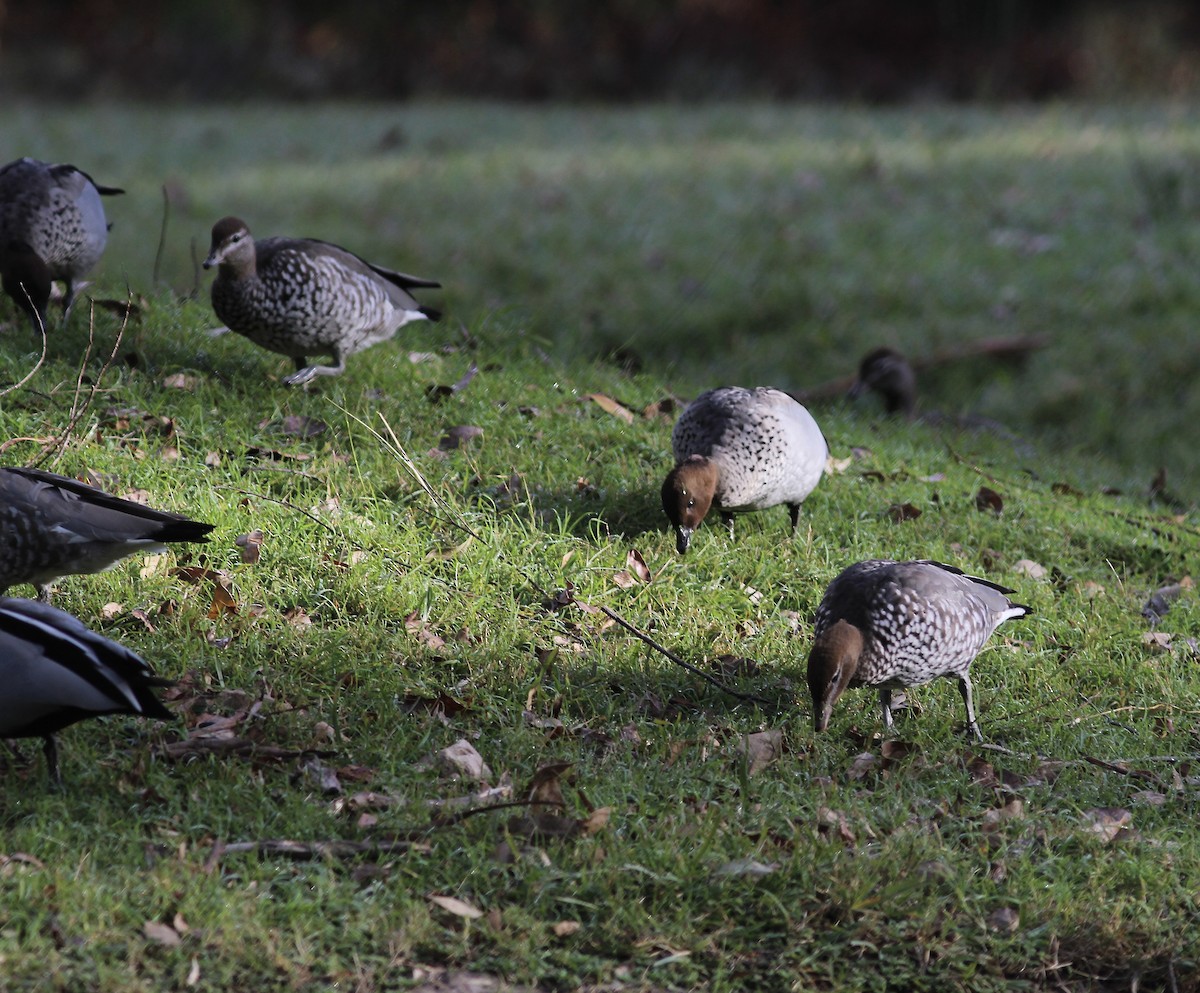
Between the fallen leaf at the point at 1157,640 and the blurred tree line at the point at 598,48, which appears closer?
the fallen leaf at the point at 1157,640

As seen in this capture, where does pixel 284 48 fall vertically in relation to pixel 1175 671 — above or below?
above

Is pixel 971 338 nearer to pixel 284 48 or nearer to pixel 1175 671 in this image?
pixel 1175 671

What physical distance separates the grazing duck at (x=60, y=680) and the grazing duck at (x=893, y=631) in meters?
2.05

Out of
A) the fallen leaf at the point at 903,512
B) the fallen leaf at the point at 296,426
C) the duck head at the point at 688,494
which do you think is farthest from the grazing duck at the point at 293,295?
the fallen leaf at the point at 903,512

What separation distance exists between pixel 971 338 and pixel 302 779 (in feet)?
24.0

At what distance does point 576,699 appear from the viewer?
177 inches

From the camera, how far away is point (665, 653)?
4566 mm

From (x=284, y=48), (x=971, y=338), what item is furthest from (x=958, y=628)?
(x=284, y=48)

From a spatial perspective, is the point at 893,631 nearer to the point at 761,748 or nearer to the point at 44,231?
the point at 761,748

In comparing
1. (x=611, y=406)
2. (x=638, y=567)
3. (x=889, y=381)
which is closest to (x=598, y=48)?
(x=889, y=381)

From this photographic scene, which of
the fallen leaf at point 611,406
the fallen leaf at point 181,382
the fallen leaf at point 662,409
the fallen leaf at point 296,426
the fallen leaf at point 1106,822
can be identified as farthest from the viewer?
the fallen leaf at point 662,409

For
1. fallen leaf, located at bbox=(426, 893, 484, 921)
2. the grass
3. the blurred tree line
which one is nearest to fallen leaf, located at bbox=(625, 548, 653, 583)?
the grass

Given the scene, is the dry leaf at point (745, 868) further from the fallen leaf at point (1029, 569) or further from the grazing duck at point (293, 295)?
the grazing duck at point (293, 295)

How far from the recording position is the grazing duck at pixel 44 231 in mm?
6133
